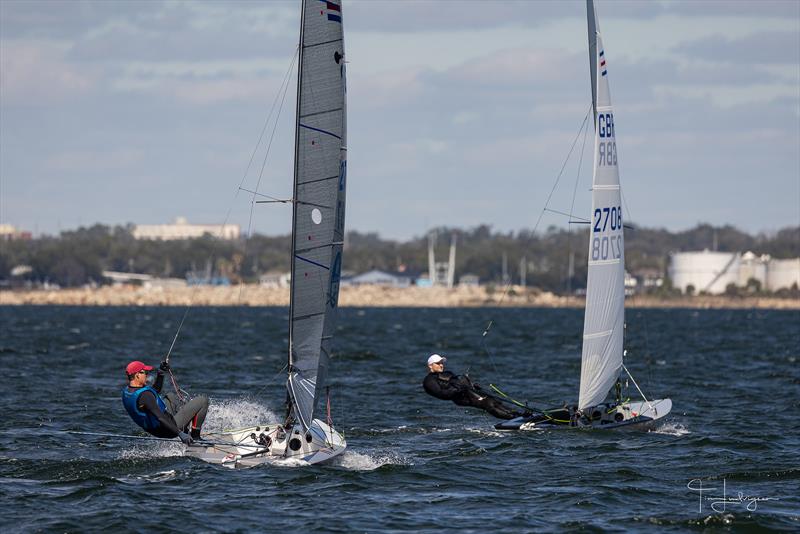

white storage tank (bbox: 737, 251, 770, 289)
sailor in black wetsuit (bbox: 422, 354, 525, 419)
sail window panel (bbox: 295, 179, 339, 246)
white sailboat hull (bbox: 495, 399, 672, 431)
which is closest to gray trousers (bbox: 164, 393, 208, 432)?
sail window panel (bbox: 295, 179, 339, 246)

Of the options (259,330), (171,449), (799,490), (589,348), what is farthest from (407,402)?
(259,330)

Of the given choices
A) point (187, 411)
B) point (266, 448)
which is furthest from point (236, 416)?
point (266, 448)

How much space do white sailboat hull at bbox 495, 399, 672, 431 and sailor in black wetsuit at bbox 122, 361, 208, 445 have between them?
20.3ft

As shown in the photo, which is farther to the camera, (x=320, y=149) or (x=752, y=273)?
(x=752, y=273)

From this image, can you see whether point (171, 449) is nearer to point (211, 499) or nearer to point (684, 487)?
point (211, 499)

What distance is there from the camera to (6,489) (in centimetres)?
1722

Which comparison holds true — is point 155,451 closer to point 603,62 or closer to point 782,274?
point 603,62

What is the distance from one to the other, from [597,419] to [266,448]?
7283mm

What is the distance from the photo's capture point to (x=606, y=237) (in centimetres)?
2330

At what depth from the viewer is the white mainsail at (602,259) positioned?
22.9 m

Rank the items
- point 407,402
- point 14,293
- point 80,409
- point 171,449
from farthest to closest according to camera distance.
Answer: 1. point 14,293
2. point 407,402
3. point 80,409
4. point 171,449

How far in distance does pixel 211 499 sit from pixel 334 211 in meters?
4.27

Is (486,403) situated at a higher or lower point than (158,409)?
lower

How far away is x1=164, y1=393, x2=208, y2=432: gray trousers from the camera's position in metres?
18.8
